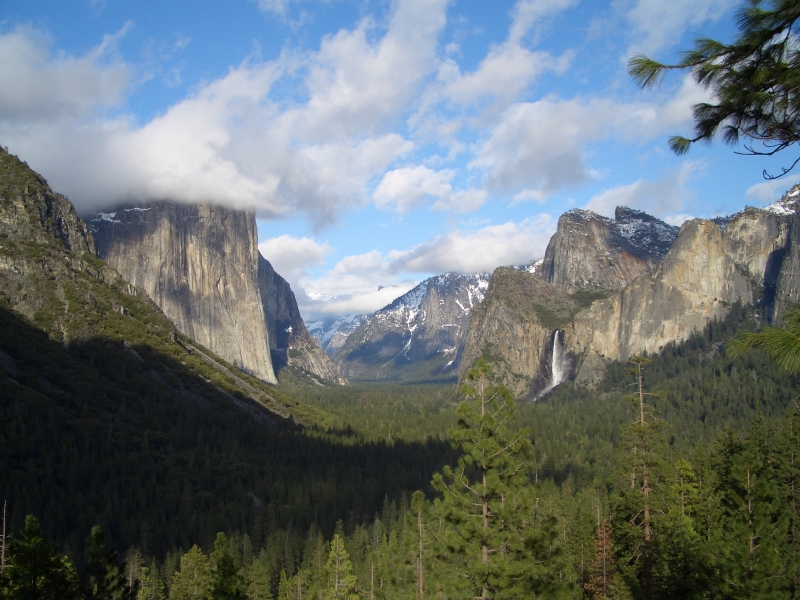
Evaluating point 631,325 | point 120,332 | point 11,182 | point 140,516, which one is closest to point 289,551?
point 140,516

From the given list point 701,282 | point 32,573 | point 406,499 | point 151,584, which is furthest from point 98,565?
point 701,282

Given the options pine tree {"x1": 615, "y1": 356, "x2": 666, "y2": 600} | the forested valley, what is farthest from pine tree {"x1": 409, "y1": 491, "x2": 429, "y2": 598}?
pine tree {"x1": 615, "y1": 356, "x2": 666, "y2": 600}

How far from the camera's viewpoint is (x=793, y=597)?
24938 mm

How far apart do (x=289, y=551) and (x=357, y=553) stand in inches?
284

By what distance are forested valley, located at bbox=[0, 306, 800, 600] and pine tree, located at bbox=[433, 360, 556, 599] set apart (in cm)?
7

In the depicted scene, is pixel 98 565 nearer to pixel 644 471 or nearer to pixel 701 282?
pixel 644 471

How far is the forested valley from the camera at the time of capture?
19281 mm

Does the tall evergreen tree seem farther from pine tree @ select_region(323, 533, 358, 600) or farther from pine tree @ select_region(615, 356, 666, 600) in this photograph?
pine tree @ select_region(323, 533, 358, 600)

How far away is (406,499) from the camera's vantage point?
239 feet

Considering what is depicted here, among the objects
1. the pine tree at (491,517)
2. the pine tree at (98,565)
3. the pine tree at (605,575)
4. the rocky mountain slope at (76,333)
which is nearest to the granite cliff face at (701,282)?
the rocky mountain slope at (76,333)

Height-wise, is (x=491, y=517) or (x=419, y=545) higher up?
(x=491, y=517)

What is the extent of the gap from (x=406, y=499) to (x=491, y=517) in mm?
56558

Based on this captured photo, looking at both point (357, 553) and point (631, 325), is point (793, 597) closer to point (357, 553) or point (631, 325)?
point (357, 553)

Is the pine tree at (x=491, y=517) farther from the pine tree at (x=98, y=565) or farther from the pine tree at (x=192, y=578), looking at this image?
the pine tree at (x=192, y=578)
